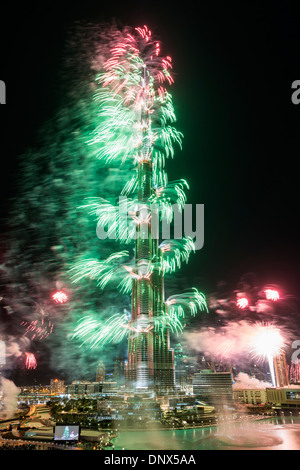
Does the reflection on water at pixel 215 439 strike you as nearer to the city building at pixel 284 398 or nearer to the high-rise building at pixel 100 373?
the city building at pixel 284 398

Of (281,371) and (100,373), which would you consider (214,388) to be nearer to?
(281,371)

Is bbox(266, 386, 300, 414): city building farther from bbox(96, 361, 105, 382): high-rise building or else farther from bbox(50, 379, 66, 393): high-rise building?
bbox(50, 379, 66, 393): high-rise building

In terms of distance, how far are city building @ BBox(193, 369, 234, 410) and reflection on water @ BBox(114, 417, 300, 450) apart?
1136 inches

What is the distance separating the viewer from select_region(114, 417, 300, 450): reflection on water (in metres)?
32.2

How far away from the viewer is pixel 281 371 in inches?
3371

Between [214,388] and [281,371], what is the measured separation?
19299mm

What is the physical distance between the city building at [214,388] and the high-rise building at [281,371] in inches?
518

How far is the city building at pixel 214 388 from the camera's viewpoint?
246 ft

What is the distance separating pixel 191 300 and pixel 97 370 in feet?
218

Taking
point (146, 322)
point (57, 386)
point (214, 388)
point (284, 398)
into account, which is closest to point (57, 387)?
point (57, 386)

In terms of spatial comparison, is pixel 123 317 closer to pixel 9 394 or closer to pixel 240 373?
pixel 9 394

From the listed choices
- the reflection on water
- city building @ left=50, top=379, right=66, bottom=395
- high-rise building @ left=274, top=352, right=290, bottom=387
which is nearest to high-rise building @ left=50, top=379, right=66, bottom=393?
city building @ left=50, top=379, right=66, bottom=395

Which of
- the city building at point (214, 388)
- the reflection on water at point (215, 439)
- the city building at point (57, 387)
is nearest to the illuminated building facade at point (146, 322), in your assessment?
the city building at point (214, 388)

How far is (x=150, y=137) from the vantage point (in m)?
49.2
